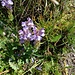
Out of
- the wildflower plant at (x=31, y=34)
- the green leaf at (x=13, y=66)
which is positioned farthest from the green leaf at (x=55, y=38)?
the green leaf at (x=13, y=66)

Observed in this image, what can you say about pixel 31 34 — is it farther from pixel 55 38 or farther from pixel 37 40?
pixel 55 38

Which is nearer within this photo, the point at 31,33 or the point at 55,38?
the point at 31,33

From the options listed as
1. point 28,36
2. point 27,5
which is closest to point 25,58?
point 28,36

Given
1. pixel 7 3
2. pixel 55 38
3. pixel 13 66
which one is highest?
pixel 7 3

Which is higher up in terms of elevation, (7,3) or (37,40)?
(7,3)

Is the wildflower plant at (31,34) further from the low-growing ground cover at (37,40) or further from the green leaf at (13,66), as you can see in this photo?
the green leaf at (13,66)

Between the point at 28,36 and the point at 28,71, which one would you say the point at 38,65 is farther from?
the point at 28,36

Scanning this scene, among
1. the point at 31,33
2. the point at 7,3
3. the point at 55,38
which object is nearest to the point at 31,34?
the point at 31,33

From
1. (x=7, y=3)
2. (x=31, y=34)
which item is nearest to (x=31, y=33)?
(x=31, y=34)

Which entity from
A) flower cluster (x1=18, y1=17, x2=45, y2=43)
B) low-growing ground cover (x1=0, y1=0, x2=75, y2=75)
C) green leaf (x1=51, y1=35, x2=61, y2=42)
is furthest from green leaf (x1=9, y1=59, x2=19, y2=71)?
green leaf (x1=51, y1=35, x2=61, y2=42)

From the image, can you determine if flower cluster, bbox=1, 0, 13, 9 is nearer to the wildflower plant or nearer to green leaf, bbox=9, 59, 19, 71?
the wildflower plant

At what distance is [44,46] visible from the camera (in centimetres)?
204

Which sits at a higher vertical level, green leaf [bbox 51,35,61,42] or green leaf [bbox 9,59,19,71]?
green leaf [bbox 51,35,61,42]

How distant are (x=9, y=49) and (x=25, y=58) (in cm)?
13
